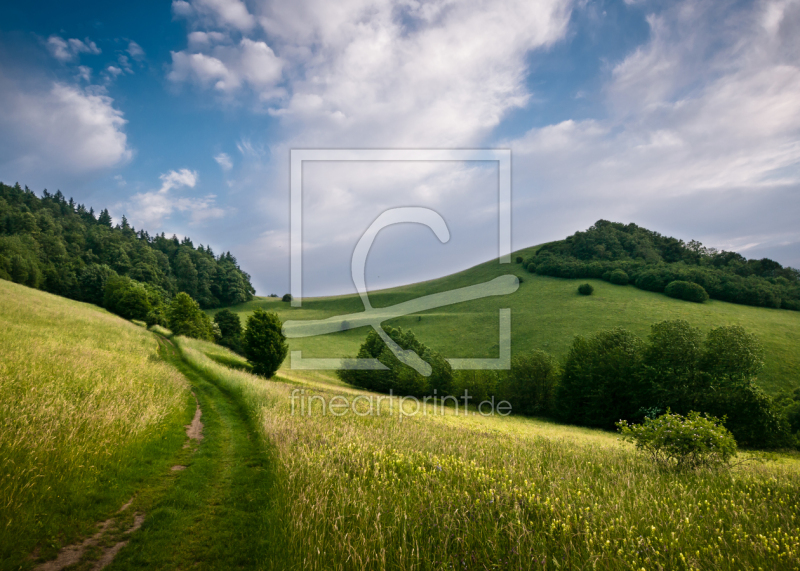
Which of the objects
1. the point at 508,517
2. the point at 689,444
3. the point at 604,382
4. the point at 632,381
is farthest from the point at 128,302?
the point at 632,381

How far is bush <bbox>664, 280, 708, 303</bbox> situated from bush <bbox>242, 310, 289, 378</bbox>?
7838 centimetres

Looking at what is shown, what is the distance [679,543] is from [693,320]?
7041cm

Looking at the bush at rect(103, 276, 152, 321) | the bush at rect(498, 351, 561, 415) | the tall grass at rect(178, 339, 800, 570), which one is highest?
the bush at rect(103, 276, 152, 321)

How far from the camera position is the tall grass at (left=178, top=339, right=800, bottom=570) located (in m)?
3.79

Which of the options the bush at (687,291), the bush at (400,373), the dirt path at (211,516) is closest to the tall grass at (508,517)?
the dirt path at (211,516)

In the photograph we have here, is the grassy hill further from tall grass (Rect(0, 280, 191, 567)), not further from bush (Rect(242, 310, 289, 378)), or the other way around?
tall grass (Rect(0, 280, 191, 567))

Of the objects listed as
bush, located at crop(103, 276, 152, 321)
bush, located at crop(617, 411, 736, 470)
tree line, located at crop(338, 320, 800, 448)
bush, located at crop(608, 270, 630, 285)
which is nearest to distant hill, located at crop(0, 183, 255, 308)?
bush, located at crop(103, 276, 152, 321)

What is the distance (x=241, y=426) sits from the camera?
521 inches

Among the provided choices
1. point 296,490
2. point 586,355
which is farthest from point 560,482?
point 586,355

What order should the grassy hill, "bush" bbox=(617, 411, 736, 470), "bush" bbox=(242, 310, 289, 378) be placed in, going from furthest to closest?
the grassy hill, "bush" bbox=(242, 310, 289, 378), "bush" bbox=(617, 411, 736, 470)

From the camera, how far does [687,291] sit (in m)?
68.4

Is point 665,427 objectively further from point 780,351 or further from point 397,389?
point 780,351

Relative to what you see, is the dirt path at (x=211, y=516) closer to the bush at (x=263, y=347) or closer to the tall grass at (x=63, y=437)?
the tall grass at (x=63, y=437)

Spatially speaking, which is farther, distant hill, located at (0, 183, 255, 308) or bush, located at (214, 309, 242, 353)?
distant hill, located at (0, 183, 255, 308)
